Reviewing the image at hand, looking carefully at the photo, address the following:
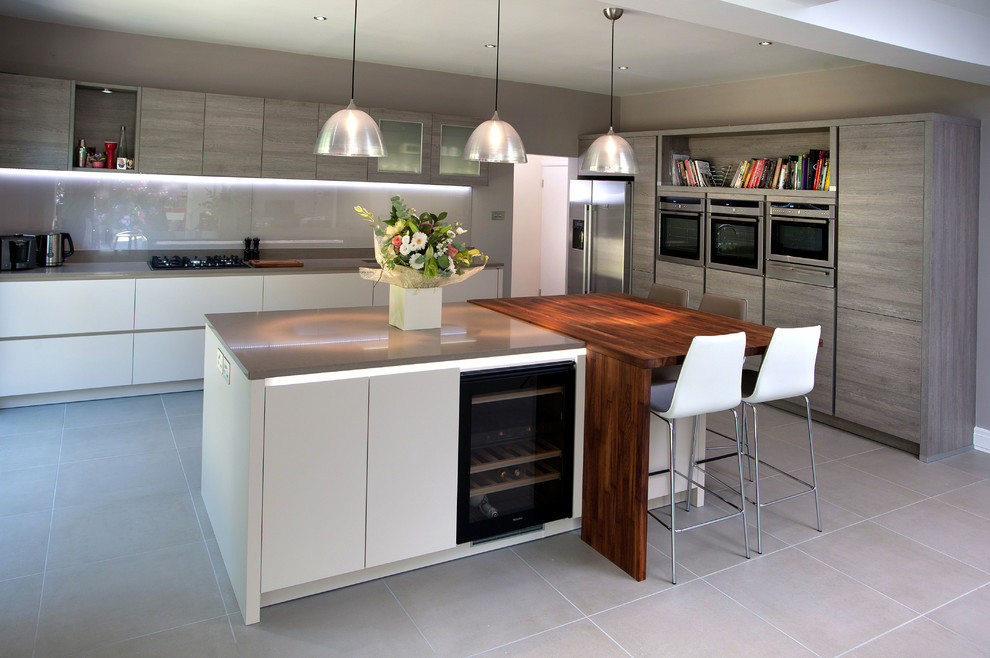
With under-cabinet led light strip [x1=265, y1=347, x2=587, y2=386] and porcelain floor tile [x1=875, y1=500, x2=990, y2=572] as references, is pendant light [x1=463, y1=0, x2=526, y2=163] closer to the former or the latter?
under-cabinet led light strip [x1=265, y1=347, x2=587, y2=386]

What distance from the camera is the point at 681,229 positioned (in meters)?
6.71

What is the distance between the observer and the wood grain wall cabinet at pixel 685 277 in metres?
6.52

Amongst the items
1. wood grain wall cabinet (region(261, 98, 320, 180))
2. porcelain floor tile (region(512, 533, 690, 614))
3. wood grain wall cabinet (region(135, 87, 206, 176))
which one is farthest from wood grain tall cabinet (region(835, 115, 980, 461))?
wood grain wall cabinet (region(135, 87, 206, 176))

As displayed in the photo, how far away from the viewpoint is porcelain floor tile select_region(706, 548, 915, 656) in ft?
9.27

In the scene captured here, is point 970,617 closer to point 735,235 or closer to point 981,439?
point 981,439

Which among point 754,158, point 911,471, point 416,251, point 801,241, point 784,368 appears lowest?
point 911,471

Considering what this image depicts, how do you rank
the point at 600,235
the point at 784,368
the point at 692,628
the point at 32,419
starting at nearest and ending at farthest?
the point at 692,628
the point at 784,368
the point at 32,419
the point at 600,235

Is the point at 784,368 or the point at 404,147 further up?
the point at 404,147

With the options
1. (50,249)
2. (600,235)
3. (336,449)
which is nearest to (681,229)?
(600,235)

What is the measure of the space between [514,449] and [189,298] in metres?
3.36

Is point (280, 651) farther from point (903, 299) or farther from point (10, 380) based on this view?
point (903, 299)

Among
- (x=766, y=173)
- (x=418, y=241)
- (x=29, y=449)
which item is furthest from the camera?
(x=766, y=173)

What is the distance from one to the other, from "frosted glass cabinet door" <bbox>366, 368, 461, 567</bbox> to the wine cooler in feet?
0.22

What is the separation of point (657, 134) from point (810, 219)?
1.92 metres
